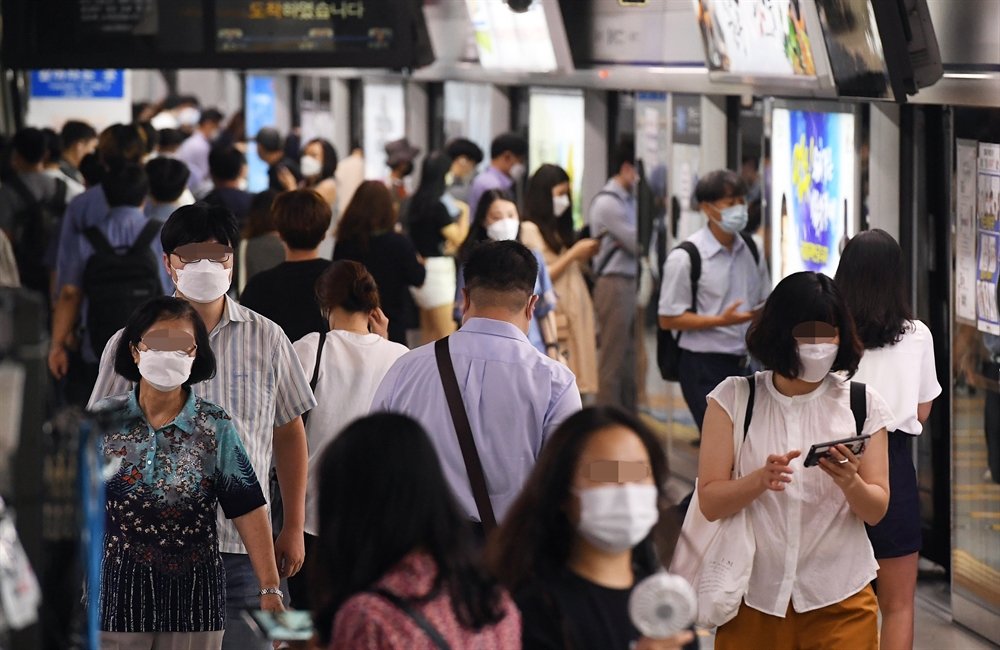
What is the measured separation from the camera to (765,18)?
23.2 feet

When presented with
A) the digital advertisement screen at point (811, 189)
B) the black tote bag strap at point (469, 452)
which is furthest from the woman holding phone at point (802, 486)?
the digital advertisement screen at point (811, 189)

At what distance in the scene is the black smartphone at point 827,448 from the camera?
12.4 feet

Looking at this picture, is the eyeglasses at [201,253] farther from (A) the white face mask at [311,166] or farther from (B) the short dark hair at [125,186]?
(A) the white face mask at [311,166]

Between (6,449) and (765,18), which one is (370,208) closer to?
(765,18)

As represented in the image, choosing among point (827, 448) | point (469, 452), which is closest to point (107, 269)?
point (469, 452)

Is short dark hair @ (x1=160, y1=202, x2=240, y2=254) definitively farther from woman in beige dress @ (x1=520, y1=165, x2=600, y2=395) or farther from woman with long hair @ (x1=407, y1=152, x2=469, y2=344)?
woman with long hair @ (x1=407, y1=152, x2=469, y2=344)

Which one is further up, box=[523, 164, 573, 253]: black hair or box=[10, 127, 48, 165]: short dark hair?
box=[10, 127, 48, 165]: short dark hair

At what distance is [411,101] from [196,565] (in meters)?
11.3

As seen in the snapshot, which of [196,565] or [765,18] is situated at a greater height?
[765,18]

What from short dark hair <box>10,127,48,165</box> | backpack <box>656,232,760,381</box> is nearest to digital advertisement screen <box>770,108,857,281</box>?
backpack <box>656,232,760,381</box>

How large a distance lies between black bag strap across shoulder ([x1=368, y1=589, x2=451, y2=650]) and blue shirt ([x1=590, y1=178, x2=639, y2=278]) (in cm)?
707

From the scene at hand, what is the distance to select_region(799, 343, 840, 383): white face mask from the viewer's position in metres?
3.86

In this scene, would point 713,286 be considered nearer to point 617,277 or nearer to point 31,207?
point 617,277

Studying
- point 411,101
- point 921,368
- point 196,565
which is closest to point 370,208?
point 921,368
